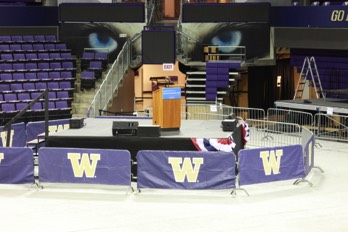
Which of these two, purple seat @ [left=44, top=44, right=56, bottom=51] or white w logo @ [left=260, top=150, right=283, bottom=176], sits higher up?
purple seat @ [left=44, top=44, right=56, bottom=51]

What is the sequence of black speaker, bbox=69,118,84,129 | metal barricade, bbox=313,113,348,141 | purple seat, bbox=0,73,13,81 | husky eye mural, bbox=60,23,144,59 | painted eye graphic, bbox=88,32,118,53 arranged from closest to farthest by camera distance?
black speaker, bbox=69,118,84,129
metal barricade, bbox=313,113,348,141
purple seat, bbox=0,73,13,81
husky eye mural, bbox=60,23,144,59
painted eye graphic, bbox=88,32,118,53

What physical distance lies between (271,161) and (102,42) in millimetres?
16584

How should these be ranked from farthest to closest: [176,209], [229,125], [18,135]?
1. [18,135]
2. [229,125]
3. [176,209]

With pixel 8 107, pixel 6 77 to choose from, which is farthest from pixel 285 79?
pixel 8 107

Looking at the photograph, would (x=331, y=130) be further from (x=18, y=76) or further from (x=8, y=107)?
(x=18, y=76)

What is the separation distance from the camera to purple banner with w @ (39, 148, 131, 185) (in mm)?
14430

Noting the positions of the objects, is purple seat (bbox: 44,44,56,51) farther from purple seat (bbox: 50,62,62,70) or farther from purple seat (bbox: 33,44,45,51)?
purple seat (bbox: 50,62,62,70)

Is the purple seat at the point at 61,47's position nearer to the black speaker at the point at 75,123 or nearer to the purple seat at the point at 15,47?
the purple seat at the point at 15,47

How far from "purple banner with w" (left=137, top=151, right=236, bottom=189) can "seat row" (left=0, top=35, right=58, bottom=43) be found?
52.2ft

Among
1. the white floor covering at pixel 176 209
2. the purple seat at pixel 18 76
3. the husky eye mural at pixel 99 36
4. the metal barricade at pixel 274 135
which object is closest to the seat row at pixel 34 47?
the husky eye mural at pixel 99 36

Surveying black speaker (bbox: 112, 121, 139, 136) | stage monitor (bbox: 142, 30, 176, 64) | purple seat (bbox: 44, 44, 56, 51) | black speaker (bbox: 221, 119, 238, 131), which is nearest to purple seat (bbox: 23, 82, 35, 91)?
purple seat (bbox: 44, 44, 56, 51)

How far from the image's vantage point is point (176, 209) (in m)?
13.4

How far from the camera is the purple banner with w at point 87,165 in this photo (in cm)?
1443

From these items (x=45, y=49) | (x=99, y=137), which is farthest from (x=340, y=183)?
(x=45, y=49)
